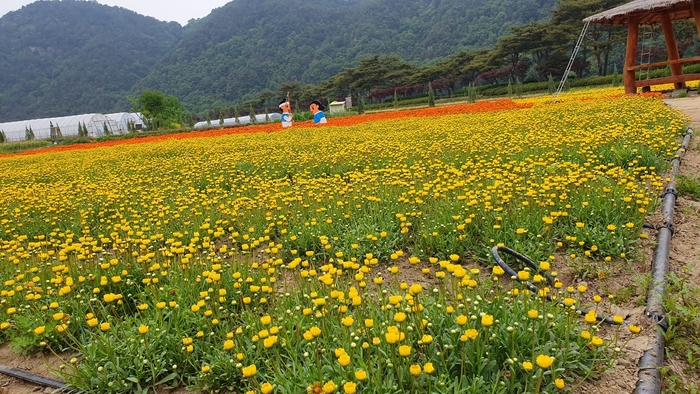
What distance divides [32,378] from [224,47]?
109244 mm

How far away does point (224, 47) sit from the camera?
3991 inches

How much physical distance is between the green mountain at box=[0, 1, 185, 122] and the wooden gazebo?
93351 millimetres

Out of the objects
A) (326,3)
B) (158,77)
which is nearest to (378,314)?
(158,77)

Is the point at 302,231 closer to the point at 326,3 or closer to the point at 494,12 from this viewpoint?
the point at 494,12

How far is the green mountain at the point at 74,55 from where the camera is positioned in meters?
90.6

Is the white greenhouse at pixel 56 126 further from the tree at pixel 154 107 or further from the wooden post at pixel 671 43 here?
the wooden post at pixel 671 43

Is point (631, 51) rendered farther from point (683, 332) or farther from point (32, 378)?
point (32, 378)

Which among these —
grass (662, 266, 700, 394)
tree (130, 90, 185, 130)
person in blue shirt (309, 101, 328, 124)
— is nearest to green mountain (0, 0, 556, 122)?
tree (130, 90, 185, 130)

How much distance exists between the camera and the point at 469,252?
3.73m

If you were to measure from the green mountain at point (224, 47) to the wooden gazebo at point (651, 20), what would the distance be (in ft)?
183

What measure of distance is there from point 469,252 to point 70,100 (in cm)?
10921

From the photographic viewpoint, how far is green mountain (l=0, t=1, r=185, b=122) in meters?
90.6

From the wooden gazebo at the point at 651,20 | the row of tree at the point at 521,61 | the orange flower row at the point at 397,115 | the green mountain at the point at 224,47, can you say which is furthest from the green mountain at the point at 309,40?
the wooden gazebo at the point at 651,20

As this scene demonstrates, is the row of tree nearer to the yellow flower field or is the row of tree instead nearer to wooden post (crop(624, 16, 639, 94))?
wooden post (crop(624, 16, 639, 94))
